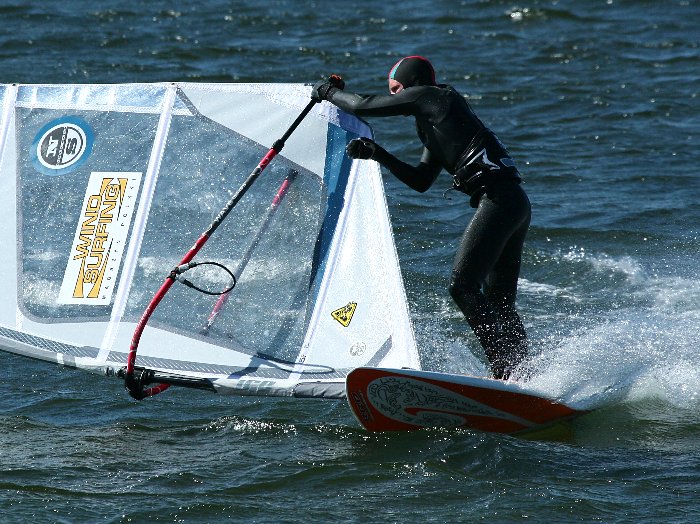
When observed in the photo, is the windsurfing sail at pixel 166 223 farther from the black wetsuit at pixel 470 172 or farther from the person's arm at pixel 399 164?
the black wetsuit at pixel 470 172

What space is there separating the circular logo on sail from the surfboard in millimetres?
2044

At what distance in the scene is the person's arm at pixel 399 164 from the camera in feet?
18.6

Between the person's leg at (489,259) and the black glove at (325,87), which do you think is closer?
the person's leg at (489,259)

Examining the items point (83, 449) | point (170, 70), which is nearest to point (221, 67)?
point (170, 70)

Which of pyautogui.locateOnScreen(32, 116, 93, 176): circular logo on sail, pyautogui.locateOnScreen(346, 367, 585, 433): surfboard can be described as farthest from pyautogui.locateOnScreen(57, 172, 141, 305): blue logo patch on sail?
pyautogui.locateOnScreen(346, 367, 585, 433): surfboard

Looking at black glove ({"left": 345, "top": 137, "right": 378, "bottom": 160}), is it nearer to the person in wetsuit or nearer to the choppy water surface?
the person in wetsuit

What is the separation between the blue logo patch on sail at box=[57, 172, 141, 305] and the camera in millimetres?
6215

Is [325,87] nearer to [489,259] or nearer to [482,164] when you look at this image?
[482,164]

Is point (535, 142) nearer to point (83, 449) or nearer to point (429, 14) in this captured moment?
point (429, 14)

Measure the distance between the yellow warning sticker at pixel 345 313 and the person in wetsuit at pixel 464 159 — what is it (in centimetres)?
58

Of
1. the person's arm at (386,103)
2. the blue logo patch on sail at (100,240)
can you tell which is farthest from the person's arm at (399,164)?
the blue logo patch on sail at (100,240)

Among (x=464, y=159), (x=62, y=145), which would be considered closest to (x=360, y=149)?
(x=464, y=159)

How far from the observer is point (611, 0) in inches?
683

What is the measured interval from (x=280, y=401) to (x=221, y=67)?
8.25 m
